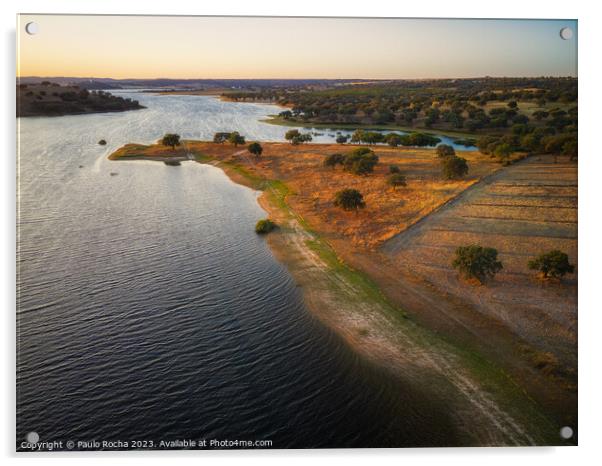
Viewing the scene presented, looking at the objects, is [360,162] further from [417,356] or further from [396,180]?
[417,356]

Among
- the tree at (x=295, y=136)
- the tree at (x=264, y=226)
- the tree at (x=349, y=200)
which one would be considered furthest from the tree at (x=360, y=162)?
the tree at (x=264, y=226)

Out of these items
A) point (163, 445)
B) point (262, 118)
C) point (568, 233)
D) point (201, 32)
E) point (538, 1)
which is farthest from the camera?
point (262, 118)

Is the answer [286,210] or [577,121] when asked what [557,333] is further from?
[286,210]

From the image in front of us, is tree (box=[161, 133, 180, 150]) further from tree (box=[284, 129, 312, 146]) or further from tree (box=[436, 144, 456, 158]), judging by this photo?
tree (box=[436, 144, 456, 158])

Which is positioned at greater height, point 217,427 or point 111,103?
point 111,103

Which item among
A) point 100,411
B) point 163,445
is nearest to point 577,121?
point 163,445
